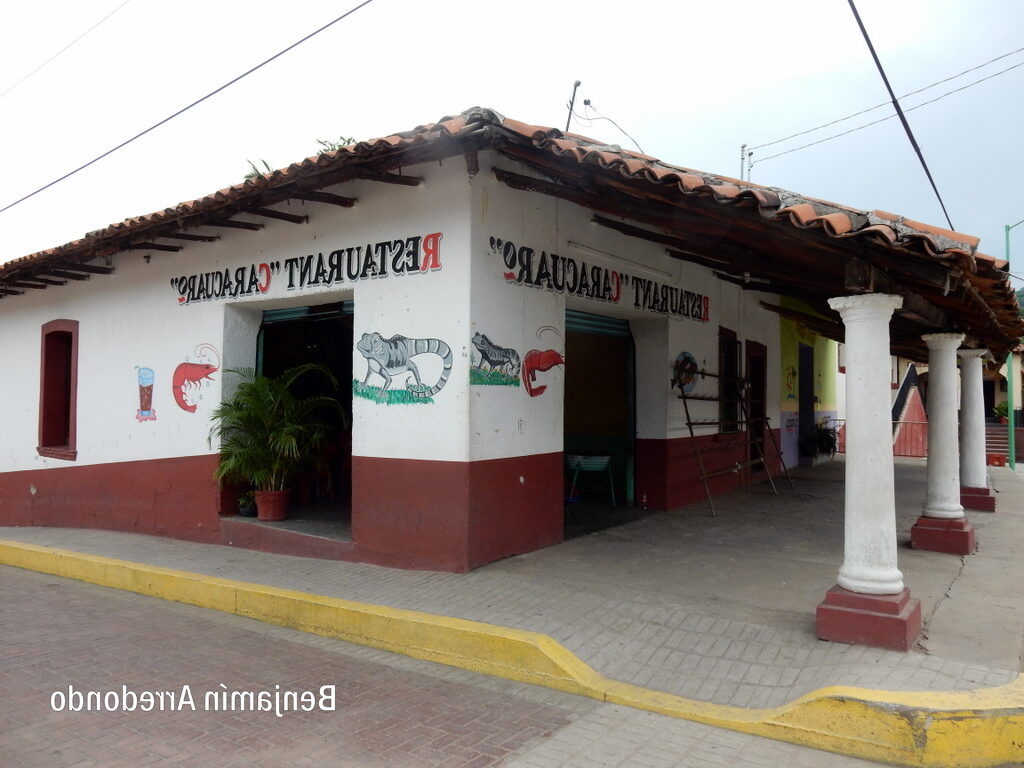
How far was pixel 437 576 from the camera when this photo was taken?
6.11 m

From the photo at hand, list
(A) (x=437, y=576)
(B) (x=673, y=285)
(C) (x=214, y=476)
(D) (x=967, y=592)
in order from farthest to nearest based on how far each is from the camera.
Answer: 1. (B) (x=673, y=285)
2. (C) (x=214, y=476)
3. (A) (x=437, y=576)
4. (D) (x=967, y=592)

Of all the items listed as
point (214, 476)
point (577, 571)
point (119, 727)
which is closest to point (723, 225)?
point (577, 571)

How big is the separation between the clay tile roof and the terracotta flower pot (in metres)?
2.94

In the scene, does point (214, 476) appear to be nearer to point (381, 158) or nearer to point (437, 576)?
point (437, 576)

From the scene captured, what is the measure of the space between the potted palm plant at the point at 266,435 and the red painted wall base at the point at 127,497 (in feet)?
1.22

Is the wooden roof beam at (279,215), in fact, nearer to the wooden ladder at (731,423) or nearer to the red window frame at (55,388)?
the wooden ladder at (731,423)

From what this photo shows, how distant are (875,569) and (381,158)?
4.63 meters

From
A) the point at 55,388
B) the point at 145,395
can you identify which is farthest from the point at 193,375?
the point at 55,388

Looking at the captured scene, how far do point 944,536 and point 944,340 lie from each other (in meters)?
1.85

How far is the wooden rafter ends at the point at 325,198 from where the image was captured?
6.67 meters

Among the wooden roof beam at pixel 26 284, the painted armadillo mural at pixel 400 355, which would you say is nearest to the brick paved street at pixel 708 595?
the painted armadillo mural at pixel 400 355

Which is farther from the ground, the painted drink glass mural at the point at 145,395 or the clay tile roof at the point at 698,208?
the clay tile roof at the point at 698,208

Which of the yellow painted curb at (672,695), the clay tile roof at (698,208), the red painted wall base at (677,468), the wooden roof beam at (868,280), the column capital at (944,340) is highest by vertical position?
the clay tile roof at (698,208)

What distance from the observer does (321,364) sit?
10.1 metres
